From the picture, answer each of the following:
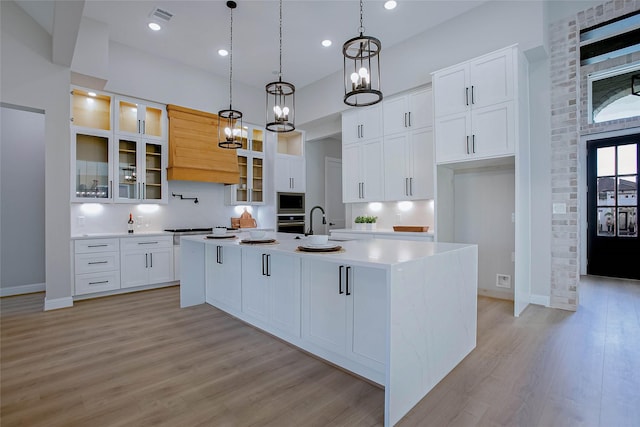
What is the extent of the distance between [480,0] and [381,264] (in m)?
4.01

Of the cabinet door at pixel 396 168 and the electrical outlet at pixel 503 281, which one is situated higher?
the cabinet door at pixel 396 168

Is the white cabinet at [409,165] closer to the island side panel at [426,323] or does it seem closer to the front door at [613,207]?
the island side panel at [426,323]

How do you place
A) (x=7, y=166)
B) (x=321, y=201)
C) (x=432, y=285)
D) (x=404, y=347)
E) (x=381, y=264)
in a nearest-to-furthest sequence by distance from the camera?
(x=381, y=264)
(x=404, y=347)
(x=432, y=285)
(x=7, y=166)
(x=321, y=201)

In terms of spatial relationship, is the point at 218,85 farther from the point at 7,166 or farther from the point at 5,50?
the point at 7,166

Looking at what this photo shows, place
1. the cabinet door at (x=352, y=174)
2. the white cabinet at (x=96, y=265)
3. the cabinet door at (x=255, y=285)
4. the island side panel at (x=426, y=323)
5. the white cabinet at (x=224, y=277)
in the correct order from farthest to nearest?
→ the cabinet door at (x=352, y=174) → the white cabinet at (x=96, y=265) → the white cabinet at (x=224, y=277) → the cabinet door at (x=255, y=285) → the island side panel at (x=426, y=323)

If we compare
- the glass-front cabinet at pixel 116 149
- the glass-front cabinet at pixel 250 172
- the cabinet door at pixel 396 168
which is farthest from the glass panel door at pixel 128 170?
the cabinet door at pixel 396 168

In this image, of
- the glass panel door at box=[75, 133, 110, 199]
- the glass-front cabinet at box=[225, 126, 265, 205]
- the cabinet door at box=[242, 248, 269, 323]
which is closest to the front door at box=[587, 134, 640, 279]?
the cabinet door at box=[242, 248, 269, 323]

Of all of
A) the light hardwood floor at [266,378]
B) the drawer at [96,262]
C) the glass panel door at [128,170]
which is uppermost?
the glass panel door at [128,170]

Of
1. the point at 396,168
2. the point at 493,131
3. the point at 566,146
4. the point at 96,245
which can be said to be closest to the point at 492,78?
the point at 493,131

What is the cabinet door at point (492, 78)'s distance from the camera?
3.40 metres

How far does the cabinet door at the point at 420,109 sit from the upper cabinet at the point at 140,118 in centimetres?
395

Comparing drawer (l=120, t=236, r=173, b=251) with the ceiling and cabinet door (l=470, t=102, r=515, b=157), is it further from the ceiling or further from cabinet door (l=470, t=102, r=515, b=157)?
cabinet door (l=470, t=102, r=515, b=157)

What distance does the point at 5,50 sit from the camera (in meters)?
3.49

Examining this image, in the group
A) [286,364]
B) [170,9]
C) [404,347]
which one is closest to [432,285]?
[404,347]
